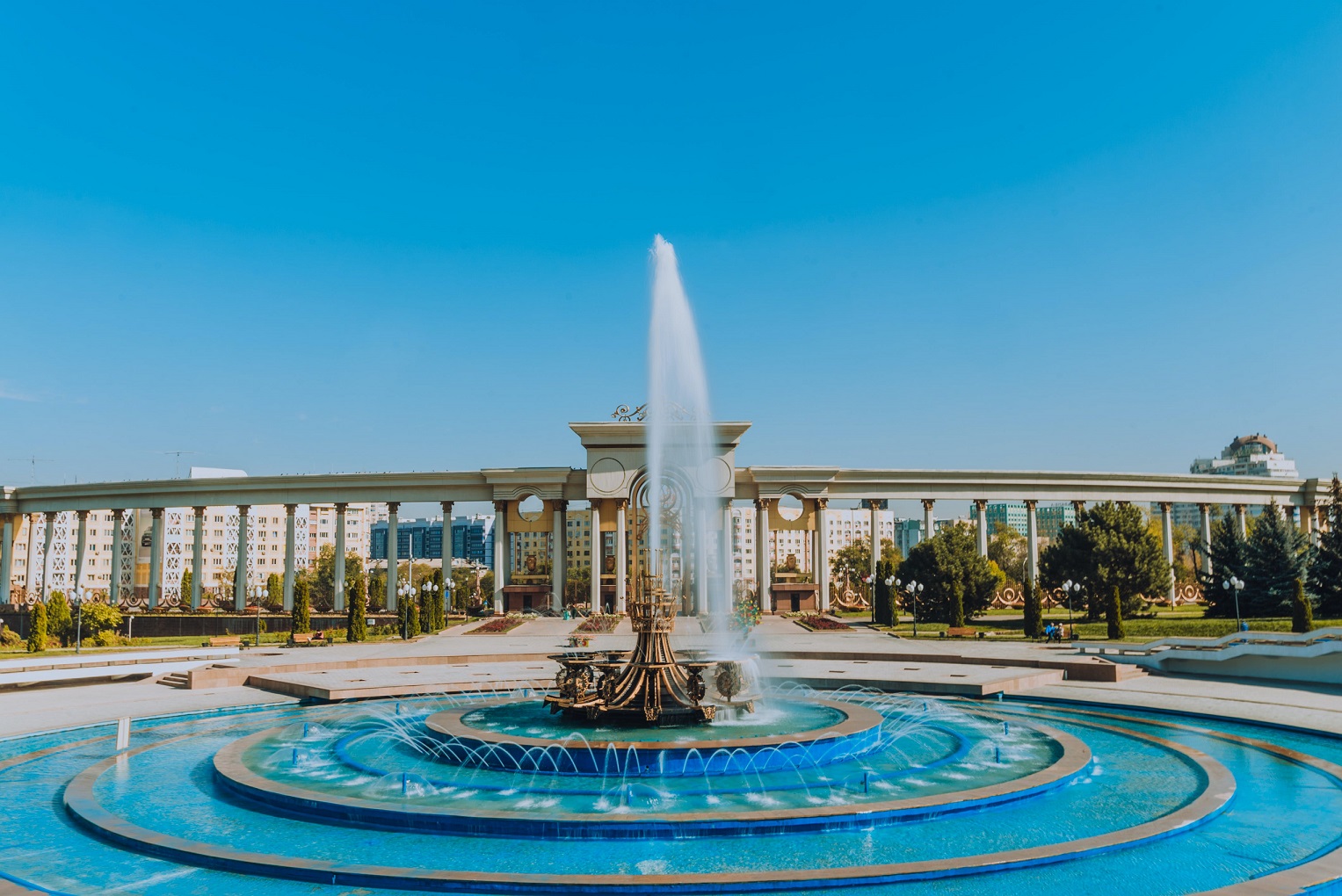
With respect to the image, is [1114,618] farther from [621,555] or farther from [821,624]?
[621,555]

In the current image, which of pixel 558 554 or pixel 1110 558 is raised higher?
pixel 558 554

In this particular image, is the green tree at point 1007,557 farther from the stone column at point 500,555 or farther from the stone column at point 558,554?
the stone column at point 500,555

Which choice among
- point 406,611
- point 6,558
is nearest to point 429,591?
point 406,611

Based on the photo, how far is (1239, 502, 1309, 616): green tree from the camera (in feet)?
116

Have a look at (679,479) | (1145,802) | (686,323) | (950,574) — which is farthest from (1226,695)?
(679,479)

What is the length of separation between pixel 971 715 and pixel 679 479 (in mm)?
31652

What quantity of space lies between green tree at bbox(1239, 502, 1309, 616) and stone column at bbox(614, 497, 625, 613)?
2439 cm

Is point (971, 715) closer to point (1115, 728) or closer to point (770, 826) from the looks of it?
point (1115, 728)

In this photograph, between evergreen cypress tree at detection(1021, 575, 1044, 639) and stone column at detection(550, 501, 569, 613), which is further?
stone column at detection(550, 501, 569, 613)

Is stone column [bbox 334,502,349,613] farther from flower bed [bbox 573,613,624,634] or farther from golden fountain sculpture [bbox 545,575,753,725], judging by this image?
golden fountain sculpture [bbox 545,575,753,725]

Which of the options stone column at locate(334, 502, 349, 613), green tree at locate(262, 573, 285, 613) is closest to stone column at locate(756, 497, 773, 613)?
stone column at locate(334, 502, 349, 613)

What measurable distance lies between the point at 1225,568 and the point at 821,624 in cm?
1618

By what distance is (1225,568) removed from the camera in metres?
37.4

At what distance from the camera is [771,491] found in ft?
159
